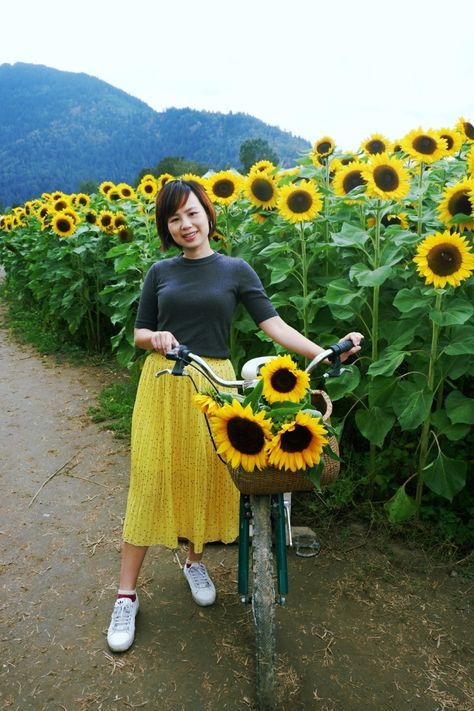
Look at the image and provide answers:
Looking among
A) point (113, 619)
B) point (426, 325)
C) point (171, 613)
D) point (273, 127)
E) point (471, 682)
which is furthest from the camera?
point (273, 127)

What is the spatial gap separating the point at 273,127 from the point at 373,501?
392ft

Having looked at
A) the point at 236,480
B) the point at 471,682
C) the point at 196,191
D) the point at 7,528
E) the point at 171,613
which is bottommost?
the point at 7,528

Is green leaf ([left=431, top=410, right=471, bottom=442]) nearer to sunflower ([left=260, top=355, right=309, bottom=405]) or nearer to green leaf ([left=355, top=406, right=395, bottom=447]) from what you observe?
green leaf ([left=355, top=406, right=395, bottom=447])

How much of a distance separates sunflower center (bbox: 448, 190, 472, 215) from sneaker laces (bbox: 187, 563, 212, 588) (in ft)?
6.60

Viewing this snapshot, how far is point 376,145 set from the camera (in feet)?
11.5

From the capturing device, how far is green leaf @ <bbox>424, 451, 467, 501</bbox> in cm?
275

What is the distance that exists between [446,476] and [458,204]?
4.20 ft

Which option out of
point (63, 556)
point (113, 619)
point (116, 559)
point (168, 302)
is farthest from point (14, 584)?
point (168, 302)

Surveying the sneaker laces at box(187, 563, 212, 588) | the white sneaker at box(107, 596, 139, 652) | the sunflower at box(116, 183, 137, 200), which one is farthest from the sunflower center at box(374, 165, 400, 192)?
the sunflower at box(116, 183, 137, 200)

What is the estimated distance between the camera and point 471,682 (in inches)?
85.2

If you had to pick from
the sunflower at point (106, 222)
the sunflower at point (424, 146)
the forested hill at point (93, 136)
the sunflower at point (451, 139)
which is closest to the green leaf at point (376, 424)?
the sunflower at point (424, 146)

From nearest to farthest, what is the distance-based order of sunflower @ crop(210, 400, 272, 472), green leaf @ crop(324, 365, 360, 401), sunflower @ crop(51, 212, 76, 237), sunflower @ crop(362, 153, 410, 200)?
sunflower @ crop(210, 400, 272, 472) < sunflower @ crop(362, 153, 410, 200) < green leaf @ crop(324, 365, 360, 401) < sunflower @ crop(51, 212, 76, 237)

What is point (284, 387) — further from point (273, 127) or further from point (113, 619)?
point (273, 127)

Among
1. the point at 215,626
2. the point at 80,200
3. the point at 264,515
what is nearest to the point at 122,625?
the point at 215,626
